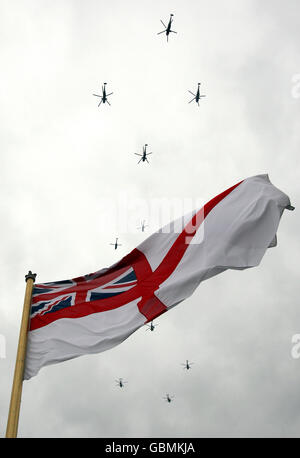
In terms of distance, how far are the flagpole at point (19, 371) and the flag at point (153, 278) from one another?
0.66 meters

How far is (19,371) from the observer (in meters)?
9.61

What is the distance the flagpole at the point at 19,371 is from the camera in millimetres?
8719

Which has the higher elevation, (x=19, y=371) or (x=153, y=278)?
(x=153, y=278)

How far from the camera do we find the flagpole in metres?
8.72

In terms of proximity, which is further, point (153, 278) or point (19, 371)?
point (153, 278)

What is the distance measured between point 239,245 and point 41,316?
4.97 metres

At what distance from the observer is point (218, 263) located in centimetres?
1108

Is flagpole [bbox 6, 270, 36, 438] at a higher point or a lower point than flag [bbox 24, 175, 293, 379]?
lower

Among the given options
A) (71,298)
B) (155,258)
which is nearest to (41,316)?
(71,298)

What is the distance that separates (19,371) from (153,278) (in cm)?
398

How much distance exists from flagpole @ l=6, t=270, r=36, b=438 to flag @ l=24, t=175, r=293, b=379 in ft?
2.16

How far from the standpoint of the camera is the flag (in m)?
11.1

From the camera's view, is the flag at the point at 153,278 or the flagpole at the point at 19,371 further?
the flag at the point at 153,278

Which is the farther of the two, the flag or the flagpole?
the flag
